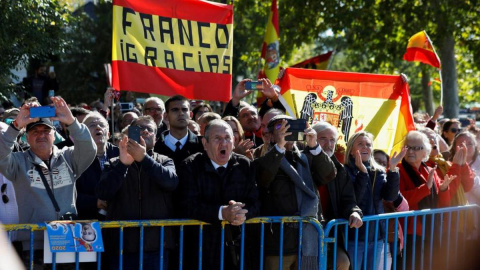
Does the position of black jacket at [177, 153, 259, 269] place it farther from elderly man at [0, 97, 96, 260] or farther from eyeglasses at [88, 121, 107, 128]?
eyeglasses at [88, 121, 107, 128]

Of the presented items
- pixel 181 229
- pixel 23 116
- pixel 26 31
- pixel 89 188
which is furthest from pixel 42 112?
pixel 26 31

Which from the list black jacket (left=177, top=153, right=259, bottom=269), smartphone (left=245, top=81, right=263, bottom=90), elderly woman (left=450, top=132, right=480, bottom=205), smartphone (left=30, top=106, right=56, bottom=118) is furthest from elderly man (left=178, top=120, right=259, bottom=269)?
elderly woman (left=450, top=132, right=480, bottom=205)

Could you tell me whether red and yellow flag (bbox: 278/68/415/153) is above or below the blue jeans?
above

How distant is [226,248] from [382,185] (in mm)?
1659

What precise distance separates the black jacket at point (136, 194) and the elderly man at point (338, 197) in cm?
145

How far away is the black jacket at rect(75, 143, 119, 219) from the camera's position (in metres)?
5.93

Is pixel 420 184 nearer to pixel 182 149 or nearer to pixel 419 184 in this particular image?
pixel 419 184

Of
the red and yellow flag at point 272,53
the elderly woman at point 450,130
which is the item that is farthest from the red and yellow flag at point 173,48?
the elderly woman at point 450,130

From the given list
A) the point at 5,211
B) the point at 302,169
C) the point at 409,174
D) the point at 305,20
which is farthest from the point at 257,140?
the point at 305,20

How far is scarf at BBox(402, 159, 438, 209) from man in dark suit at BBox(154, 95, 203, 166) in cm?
207

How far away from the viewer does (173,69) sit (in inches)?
302

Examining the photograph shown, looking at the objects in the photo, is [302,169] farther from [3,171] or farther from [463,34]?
[463,34]

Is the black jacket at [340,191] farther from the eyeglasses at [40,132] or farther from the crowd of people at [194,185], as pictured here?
the eyeglasses at [40,132]

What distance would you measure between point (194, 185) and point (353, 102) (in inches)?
123
